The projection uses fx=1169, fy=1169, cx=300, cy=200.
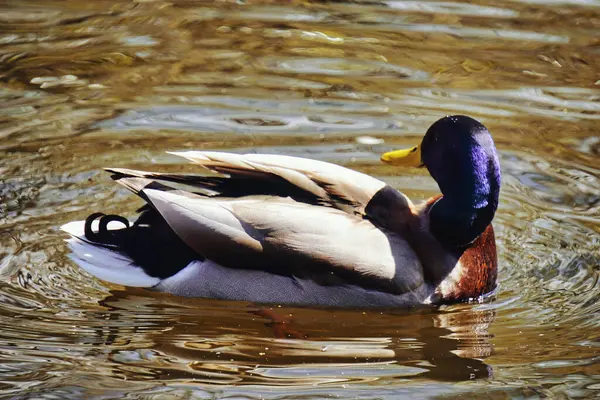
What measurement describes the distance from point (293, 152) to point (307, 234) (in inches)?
72.8

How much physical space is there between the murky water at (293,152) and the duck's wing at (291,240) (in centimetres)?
24

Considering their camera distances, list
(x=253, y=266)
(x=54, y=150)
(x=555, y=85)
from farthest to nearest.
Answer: (x=555, y=85)
(x=54, y=150)
(x=253, y=266)

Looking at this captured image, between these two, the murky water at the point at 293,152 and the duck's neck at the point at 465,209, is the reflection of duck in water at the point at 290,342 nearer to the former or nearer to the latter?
the murky water at the point at 293,152

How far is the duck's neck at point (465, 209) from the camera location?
6039 mm

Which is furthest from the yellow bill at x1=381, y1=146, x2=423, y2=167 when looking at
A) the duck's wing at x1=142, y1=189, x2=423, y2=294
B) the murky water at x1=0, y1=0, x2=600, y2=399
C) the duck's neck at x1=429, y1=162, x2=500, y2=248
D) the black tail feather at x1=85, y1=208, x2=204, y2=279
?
the black tail feather at x1=85, y1=208, x2=204, y2=279

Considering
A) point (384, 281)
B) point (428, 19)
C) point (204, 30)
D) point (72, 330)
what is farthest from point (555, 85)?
point (72, 330)

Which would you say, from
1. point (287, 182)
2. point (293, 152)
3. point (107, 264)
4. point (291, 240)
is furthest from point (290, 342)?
point (293, 152)

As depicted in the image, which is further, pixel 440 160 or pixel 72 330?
pixel 440 160

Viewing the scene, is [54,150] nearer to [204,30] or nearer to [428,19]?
[204,30]

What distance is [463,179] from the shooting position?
19.8ft

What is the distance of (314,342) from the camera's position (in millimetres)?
5570

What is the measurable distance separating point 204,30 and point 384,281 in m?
4.38

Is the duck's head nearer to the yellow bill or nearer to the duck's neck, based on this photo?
the duck's neck

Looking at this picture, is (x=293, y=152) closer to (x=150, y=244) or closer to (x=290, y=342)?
(x=150, y=244)
